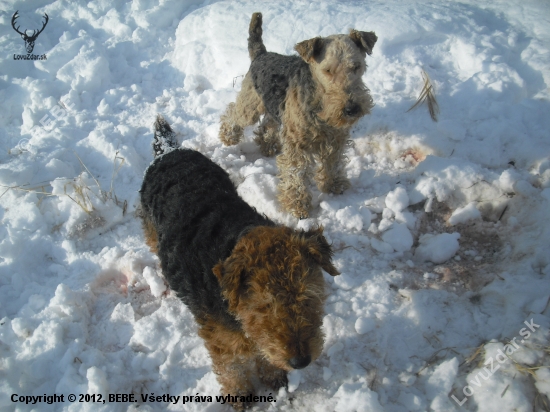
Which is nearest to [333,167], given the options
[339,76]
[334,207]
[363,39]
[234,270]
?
[334,207]

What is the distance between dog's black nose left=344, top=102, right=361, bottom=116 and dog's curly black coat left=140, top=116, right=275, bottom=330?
1.24 meters

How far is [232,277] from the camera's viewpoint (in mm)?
1657

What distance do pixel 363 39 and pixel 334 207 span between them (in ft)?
5.63

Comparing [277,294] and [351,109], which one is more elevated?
[351,109]

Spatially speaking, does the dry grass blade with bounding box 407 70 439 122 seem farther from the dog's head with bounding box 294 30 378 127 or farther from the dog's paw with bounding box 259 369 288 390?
the dog's paw with bounding box 259 369 288 390

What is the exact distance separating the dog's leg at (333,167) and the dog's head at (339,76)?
1.37ft

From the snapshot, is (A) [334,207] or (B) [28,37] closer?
(A) [334,207]

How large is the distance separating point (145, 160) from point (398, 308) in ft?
11.9

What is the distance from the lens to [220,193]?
2518 mm

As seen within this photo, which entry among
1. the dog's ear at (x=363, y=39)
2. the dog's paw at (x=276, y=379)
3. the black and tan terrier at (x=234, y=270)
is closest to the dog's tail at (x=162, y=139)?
the black and tan terrier at (x=234, y=270)

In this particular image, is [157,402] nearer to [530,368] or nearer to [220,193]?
[220,193]

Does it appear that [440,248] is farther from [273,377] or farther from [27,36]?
[27,36]

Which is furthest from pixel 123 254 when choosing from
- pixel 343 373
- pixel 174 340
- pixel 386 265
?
pixel 386 265

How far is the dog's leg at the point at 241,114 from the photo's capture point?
4.16 metres
